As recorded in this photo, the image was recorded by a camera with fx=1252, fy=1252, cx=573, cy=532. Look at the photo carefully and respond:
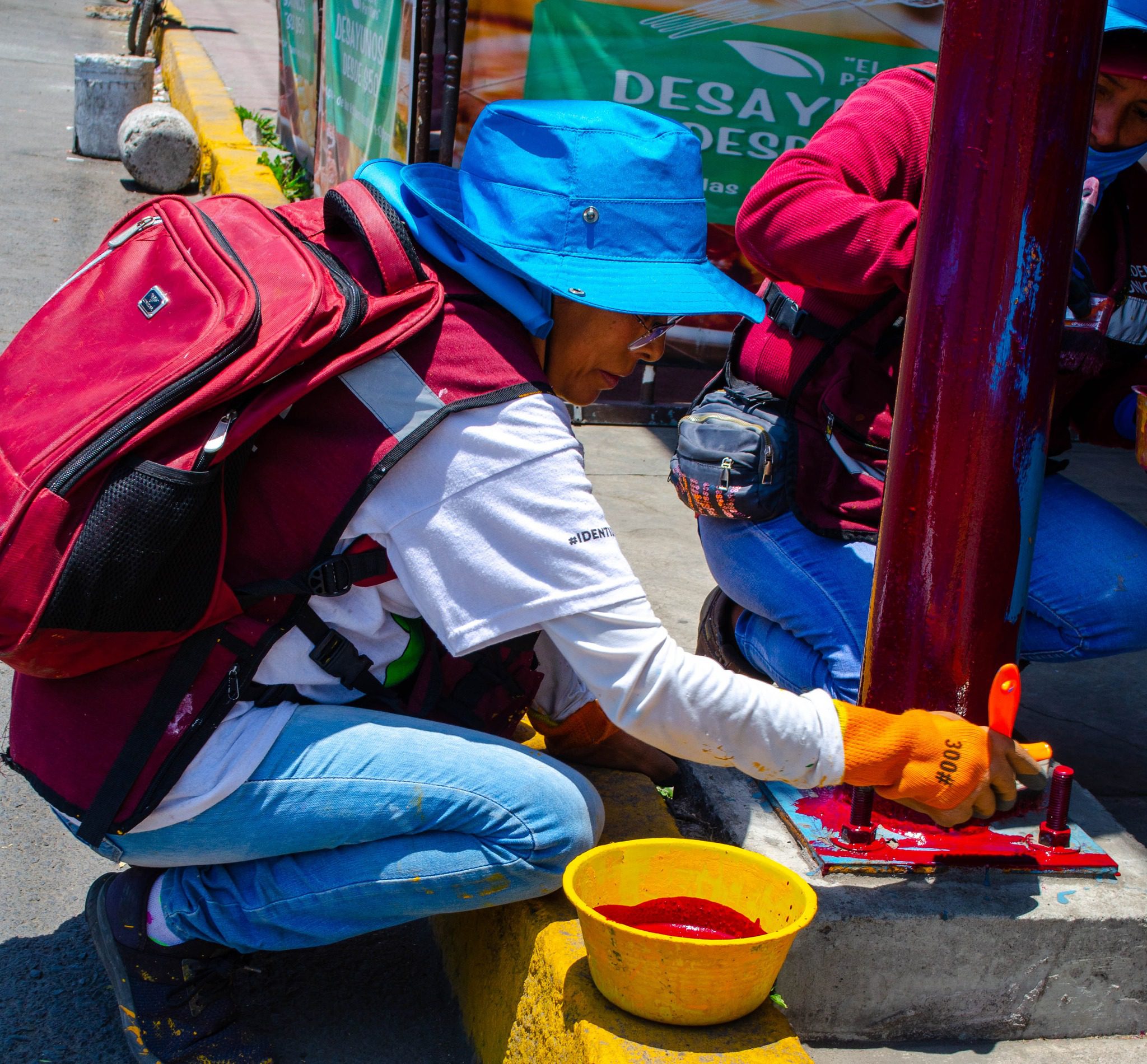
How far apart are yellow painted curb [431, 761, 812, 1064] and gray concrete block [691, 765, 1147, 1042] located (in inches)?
9.4

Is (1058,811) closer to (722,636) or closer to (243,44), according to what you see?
(722,636)

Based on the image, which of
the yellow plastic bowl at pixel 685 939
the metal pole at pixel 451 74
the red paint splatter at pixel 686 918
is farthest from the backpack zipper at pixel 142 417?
the metal pole at pixel 451 74

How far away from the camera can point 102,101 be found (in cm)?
910

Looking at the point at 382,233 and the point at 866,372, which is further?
the point at 866,372

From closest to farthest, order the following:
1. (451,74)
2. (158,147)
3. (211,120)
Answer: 1. (451,74)
2. (158,147)
3. (211,120)

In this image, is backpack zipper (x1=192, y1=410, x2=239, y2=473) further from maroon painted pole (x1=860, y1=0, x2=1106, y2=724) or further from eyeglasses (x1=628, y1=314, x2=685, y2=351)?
maroon painted pole (x1=860, y1=0, x2=1106, y2=724)

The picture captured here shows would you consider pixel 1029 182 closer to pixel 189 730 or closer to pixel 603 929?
pixel 603 929

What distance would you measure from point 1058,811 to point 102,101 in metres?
8.89

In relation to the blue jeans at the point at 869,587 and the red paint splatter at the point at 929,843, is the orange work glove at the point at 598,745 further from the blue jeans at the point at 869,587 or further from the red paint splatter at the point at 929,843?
the blue jeans at the point at 869,587

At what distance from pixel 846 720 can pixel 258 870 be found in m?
0.93

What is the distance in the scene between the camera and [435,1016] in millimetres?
2180

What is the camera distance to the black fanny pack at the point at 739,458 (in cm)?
253

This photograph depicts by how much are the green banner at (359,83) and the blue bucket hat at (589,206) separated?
3.32 meters

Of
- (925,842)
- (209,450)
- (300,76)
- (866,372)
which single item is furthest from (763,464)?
(300,76)
